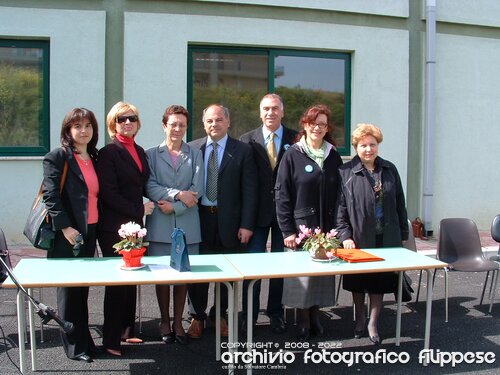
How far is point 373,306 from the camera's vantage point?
4594 millimetres

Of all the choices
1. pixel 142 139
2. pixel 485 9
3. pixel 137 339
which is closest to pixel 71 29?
pixel 142 139

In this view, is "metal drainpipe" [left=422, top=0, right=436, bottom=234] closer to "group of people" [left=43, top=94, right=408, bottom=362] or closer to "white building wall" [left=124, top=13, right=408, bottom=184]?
"white building wall" [left=124, top=13, right=408, bottom=184]

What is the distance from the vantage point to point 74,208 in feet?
13.2

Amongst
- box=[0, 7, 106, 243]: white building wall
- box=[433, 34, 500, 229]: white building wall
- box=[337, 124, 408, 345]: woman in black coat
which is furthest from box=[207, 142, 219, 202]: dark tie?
box=[433, 34, 500, 229]: white building wall

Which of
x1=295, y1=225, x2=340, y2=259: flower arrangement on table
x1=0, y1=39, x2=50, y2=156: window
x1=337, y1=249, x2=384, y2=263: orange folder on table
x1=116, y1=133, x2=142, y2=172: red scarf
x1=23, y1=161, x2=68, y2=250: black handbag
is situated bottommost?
x1=337, y1=249, x2=384, y2=263: orange folder on table

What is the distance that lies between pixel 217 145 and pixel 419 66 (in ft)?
18.3

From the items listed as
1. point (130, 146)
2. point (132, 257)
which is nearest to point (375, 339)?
point (132, 257)

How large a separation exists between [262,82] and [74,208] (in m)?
5.12

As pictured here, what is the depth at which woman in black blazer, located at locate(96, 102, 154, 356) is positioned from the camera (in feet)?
13.7

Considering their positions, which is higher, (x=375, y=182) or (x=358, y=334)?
(x=375, y=182)

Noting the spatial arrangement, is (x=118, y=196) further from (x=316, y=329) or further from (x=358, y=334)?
(x=358, y=334)

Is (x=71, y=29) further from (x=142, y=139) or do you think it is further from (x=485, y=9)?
(x=485, y=9)

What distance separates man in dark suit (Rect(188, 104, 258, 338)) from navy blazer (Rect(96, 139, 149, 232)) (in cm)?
60

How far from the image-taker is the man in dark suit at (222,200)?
459 cm
